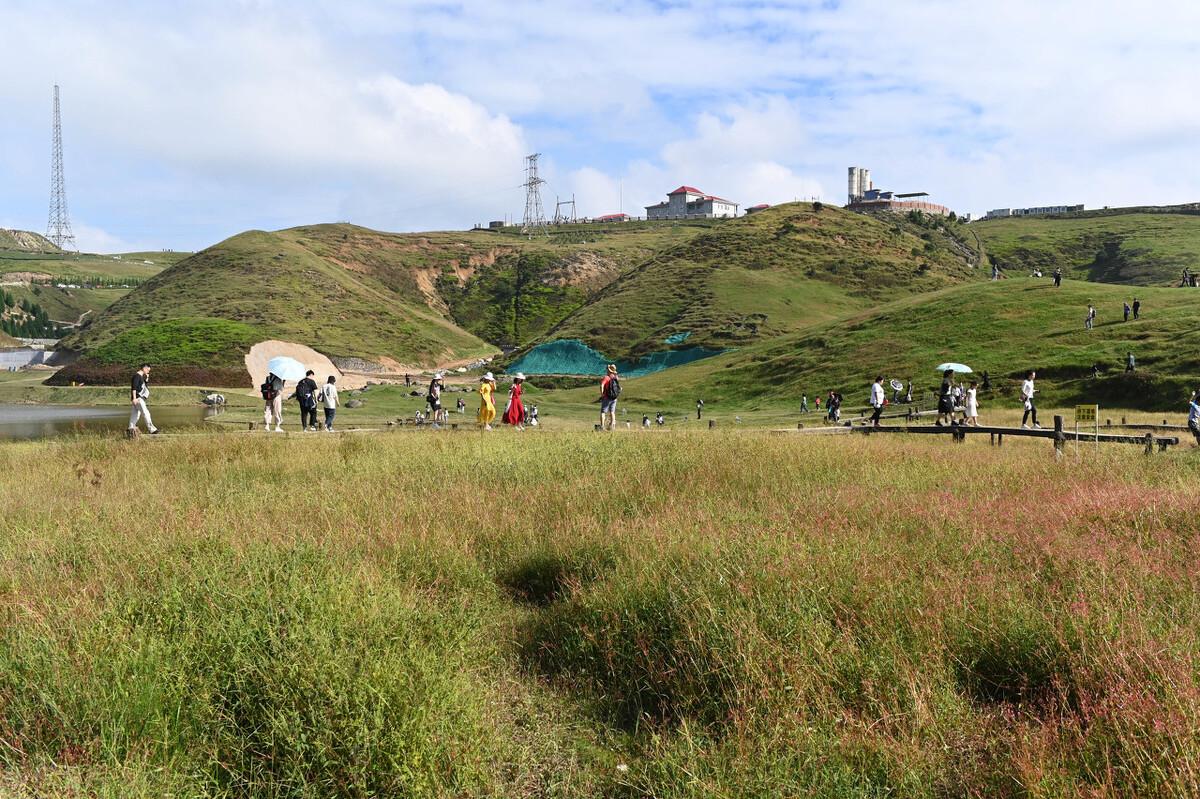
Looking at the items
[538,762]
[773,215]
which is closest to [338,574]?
[538,762]

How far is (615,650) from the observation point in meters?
5.16

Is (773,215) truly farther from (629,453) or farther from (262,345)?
(629,453)

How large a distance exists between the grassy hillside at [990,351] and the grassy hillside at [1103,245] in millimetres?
55312

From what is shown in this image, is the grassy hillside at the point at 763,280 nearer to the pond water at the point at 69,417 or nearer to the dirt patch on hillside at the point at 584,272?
the dirt patch on hillside at the point at 584,272

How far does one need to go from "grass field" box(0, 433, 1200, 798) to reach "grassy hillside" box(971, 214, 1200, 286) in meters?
114

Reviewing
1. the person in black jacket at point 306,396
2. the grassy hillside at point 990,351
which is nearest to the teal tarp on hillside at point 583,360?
the grassy hillside at point 990,351

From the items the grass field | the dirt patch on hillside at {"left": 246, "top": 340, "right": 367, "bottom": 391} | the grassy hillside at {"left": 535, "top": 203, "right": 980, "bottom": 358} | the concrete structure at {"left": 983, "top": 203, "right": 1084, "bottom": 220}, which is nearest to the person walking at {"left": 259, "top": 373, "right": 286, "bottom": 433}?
the grass field

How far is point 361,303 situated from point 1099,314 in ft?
291

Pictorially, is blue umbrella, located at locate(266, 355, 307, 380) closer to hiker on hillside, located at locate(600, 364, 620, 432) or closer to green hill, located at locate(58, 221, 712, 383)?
hiker on hillside, located at locate(600, 364, 620, 432)

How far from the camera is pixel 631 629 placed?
527 cm

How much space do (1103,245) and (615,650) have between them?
15585cm

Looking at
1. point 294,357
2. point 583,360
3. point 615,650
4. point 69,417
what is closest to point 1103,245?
point 583,360

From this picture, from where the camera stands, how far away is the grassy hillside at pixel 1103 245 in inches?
4247

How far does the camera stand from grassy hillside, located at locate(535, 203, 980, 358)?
82381mm
